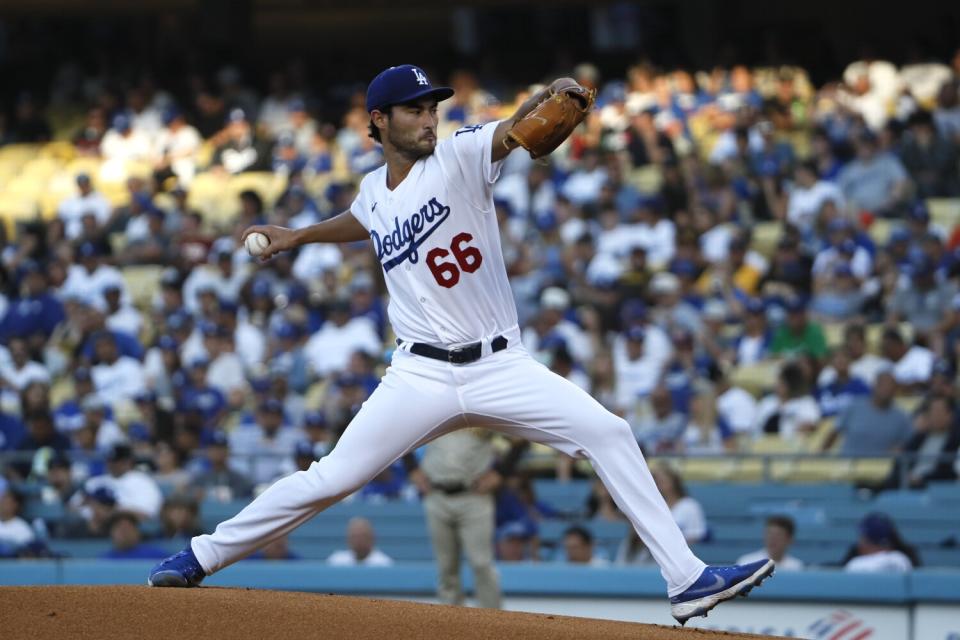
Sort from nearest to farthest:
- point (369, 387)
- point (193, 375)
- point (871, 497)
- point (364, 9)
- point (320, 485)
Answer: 1. point (320, 485)
2. point (871, 497)
3. point (369, 387)
4. point (193, 375)
5. point (364, 9)

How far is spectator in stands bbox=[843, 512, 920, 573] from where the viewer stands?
7988mm

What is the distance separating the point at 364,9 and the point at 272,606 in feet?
48.5

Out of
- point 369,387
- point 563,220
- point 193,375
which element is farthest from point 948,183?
point 193,375

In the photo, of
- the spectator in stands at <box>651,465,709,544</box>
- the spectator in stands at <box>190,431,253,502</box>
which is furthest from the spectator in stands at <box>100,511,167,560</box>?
the spectator in stands at <box>651,465,709,544</box>

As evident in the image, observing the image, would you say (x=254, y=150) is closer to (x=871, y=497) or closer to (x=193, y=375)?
(x=193, y=375)

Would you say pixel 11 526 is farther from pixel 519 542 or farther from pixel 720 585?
pixel 720 585

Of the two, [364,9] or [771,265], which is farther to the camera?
[364,9]

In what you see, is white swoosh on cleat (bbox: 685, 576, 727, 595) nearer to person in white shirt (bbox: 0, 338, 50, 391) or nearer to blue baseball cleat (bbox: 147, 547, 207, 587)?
blue baseball cleat (bbox: 147, 547, 207, 587)

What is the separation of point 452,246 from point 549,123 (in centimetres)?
55

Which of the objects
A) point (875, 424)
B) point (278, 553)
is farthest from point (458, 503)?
point (875, 424)

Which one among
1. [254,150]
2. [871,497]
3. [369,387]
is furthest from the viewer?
[254,150]

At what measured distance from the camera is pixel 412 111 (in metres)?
4.79

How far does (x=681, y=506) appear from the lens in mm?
8555

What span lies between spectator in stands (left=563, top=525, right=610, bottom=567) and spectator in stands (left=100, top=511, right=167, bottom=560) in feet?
8.41
